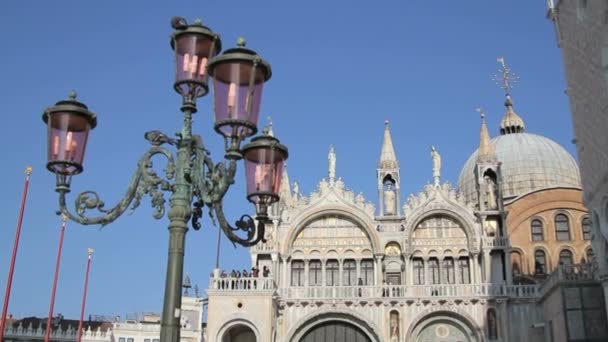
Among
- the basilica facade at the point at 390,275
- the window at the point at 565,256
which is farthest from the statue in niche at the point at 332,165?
the window at the point at 565,256

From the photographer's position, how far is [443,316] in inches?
1167

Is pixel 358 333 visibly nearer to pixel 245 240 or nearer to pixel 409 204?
pixel 409 204

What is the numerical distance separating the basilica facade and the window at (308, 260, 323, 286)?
0.15ft

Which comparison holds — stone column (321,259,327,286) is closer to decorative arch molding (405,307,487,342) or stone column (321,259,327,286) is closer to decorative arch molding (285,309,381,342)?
decorative arch molding (285,309,381,342)

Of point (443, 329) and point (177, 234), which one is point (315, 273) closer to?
point (443, 329)

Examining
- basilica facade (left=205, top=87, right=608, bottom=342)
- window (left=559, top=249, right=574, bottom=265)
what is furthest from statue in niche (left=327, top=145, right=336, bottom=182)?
window (left=559, top=249, right=574, bottom=265)

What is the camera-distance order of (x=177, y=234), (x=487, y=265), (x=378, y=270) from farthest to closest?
1. (x=378, y=270)
2. (x=487, y=265)
3. (x=177, y=234)

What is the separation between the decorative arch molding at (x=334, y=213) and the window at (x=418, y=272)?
1806 mm

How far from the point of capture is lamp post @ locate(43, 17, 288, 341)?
7727 mm

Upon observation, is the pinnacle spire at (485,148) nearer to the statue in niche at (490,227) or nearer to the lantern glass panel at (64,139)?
the statue in niche at (490,227)

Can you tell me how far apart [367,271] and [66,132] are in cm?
2463

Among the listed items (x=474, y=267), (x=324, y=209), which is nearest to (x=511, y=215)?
(x=474, y=267)

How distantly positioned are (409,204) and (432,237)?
1.86 metres

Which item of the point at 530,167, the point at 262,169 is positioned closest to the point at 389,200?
the point at 530,167
